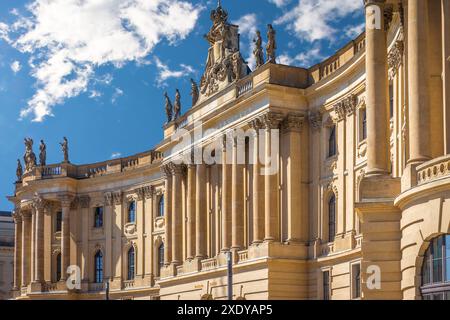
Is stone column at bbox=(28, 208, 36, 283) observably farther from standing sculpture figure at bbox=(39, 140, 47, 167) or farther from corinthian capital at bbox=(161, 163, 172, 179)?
corinthian capital at bbox=(161, 163, 172, 179)

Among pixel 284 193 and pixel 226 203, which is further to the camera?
pixel 226 203

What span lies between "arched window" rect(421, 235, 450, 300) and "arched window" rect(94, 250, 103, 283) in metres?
55.3

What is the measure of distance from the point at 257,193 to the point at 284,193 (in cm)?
180

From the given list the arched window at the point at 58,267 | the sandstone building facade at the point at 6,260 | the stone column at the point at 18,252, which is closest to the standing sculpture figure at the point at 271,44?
the arched window at the point at 58,267

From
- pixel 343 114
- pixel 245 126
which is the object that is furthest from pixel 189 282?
pixel 343 114

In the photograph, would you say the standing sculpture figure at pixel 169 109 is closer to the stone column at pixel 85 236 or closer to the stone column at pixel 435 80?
the stone column at pixel 85 236

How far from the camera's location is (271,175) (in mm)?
54094

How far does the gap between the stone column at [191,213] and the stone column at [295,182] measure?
11.6m

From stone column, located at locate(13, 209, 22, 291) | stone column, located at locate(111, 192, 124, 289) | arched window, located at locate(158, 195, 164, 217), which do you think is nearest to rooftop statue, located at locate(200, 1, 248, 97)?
arched window, located at locate(158, 195, 164, 217)

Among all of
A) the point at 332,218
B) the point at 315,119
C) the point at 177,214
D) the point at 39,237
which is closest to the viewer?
the point at 332,218

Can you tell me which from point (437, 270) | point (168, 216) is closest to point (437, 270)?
point (437, 270)

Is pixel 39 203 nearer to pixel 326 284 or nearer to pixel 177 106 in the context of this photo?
pixel 177 106

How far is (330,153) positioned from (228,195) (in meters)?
8.66

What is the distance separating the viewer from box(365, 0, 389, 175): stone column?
3253 cm
